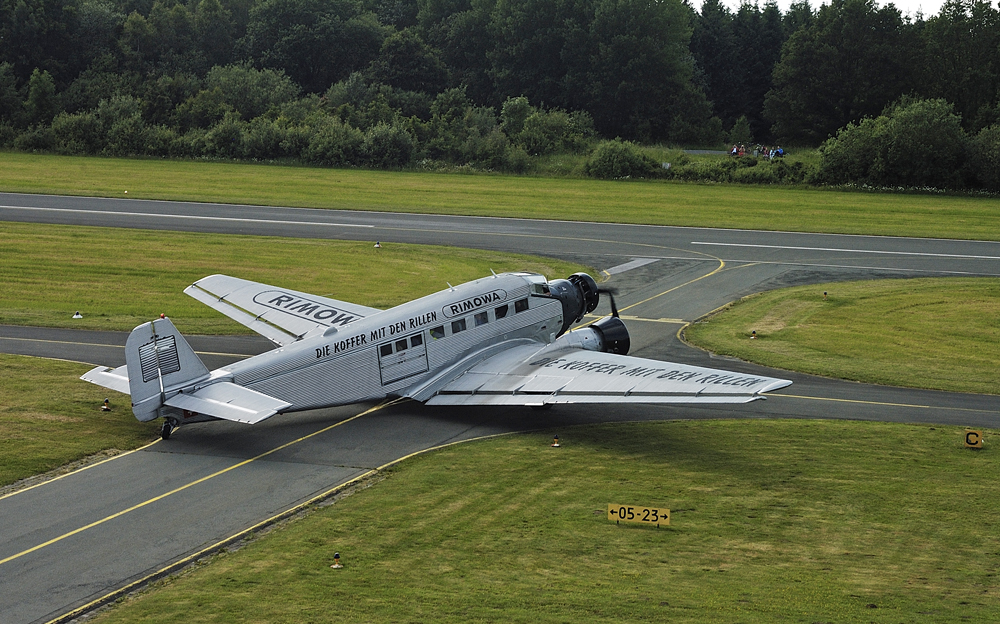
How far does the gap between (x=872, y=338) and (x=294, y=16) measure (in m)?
128

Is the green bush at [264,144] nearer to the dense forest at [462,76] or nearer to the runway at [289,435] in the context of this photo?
the dense forest at [462,76]

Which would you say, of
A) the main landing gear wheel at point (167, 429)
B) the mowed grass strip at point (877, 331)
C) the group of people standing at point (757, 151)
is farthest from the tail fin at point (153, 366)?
the group of people standing at point (757, 151)

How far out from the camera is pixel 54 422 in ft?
91.7

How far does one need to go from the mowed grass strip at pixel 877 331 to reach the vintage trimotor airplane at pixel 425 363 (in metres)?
9.61

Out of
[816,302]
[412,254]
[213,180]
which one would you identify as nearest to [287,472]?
[816,302]

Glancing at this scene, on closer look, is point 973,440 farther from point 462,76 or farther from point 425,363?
point 462,76

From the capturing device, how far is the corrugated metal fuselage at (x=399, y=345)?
90.6 ft

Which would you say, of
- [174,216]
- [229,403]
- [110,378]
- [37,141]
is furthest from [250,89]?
[229,403]

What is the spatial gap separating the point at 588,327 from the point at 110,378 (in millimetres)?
16073

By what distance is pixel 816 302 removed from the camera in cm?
4856

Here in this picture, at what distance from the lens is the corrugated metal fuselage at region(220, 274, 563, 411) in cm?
2762

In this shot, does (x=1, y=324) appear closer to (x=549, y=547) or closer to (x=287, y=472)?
(x=287, y=472)

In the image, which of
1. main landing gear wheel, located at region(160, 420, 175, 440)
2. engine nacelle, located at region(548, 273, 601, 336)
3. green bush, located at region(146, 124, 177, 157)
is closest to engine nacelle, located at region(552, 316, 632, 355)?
engine nacelle, located at region(548, 273, 601, 336)

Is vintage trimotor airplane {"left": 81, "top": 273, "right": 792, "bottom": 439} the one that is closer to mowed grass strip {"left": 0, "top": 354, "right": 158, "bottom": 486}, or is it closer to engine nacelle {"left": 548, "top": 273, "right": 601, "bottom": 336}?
engine nacelle {"left": 548, "top": 273, "right": 601, "bottom": 336}
